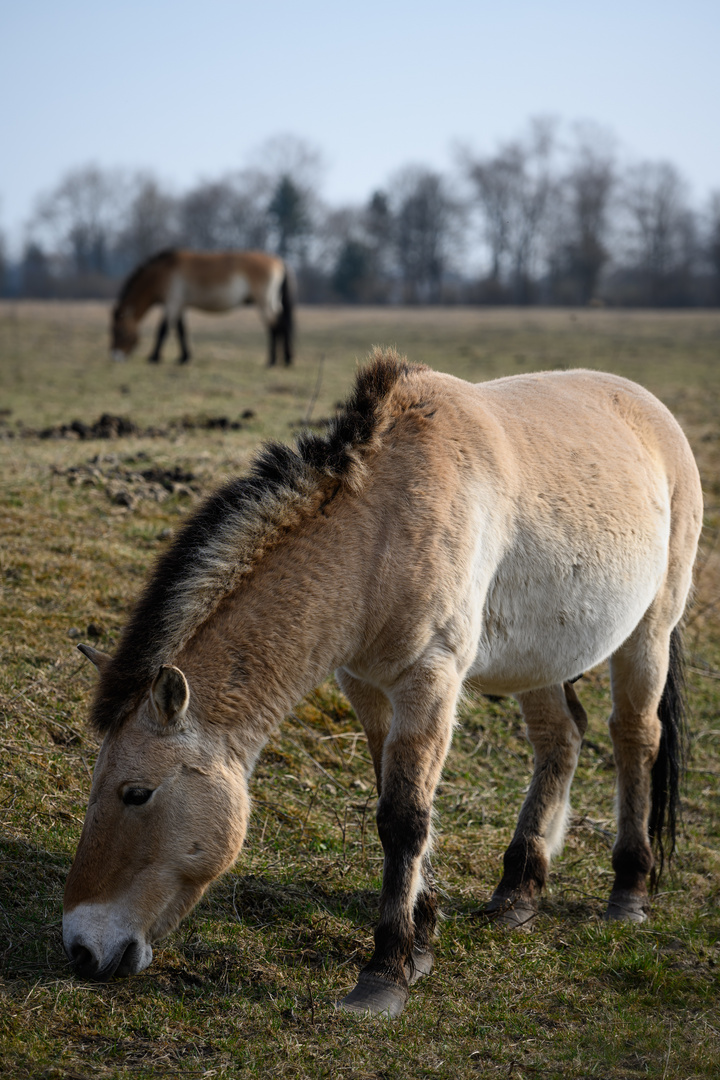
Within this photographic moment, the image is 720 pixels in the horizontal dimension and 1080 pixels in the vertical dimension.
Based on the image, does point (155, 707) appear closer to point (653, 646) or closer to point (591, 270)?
point (653, 646)

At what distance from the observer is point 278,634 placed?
9.50ft

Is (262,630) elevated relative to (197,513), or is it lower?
lower

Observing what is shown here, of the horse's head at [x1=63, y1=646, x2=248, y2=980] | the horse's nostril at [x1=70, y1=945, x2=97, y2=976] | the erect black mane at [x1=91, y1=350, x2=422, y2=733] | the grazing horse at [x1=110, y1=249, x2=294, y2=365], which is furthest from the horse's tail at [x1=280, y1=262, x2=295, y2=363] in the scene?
the horse's nostril at [x1=70, y1=945, x2=97, y2=976]

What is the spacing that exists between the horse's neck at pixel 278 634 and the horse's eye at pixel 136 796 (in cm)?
31

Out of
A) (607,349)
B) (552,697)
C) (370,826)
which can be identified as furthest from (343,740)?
(607,349)

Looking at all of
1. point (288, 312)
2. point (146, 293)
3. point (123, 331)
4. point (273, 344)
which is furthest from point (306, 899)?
point (146, 293)

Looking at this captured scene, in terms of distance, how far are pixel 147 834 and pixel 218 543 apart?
0.95m

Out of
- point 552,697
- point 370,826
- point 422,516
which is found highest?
point 422,516

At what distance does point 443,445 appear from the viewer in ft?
10.7

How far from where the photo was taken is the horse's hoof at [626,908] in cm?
388

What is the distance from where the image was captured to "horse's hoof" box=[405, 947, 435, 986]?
10.3 feet

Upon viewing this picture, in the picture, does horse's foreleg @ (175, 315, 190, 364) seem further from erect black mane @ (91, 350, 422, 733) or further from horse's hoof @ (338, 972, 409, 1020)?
horse's hoof @ (338, 972, 409, 1020)

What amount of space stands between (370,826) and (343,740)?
713mm

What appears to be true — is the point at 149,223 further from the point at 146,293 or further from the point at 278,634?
the point at 278,634
